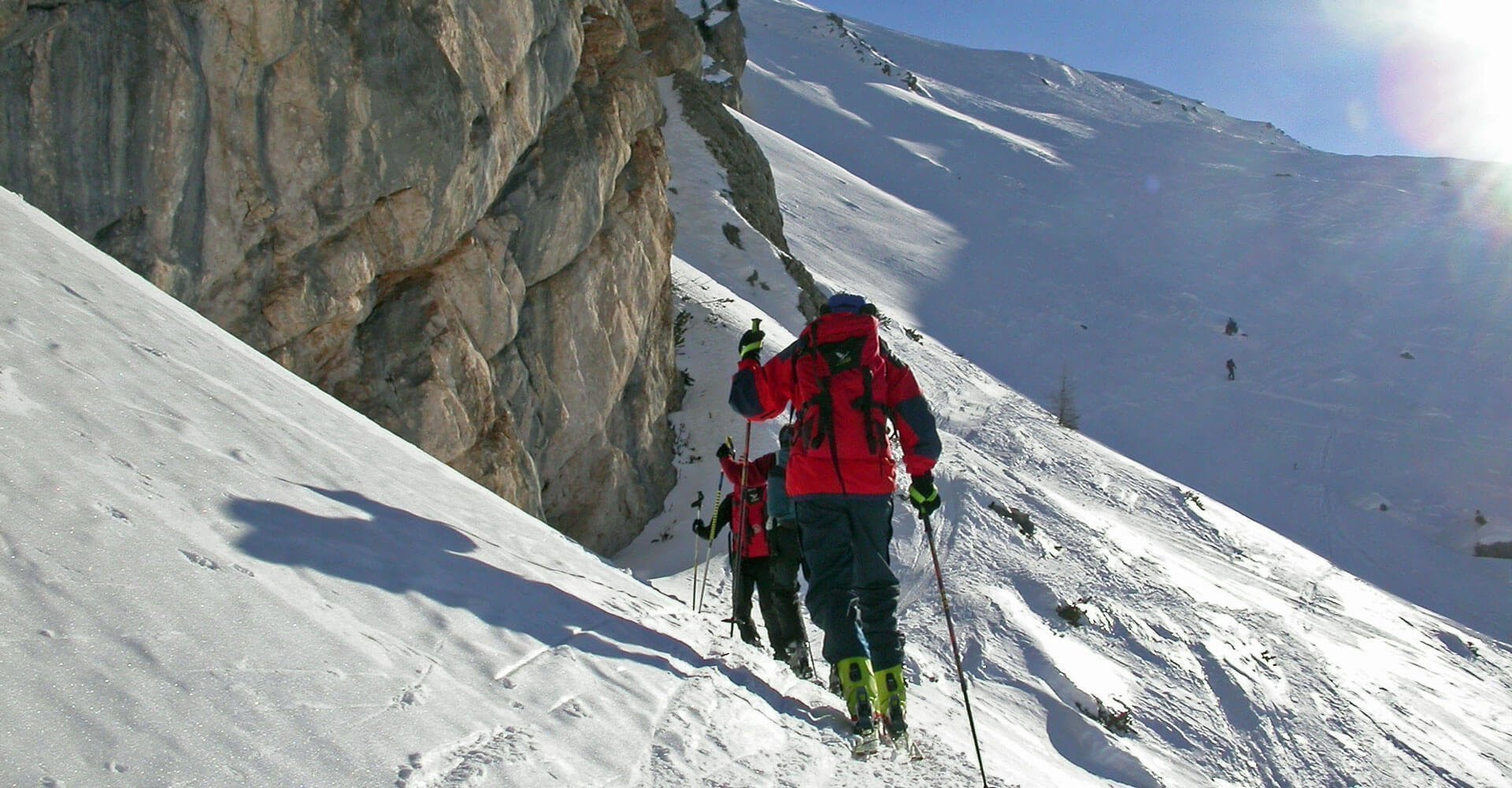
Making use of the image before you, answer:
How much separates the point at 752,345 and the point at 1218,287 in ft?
132

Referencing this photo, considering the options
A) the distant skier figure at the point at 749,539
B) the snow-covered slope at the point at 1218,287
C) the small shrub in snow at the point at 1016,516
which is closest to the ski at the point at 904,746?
the distant skier figure at the point at 749,539

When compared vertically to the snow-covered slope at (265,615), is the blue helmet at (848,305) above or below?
above

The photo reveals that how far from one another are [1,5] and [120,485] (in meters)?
4.78

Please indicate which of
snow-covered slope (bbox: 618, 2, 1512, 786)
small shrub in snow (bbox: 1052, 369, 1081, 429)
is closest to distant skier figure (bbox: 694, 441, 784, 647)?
snow-covered slope (bbox: 618, 2, 1512, 786)

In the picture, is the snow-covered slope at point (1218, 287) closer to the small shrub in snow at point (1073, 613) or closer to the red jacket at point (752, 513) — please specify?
the small shrub in snow at point (1073, 613)

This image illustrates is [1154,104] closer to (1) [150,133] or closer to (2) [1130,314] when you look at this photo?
(2) [1130,314]

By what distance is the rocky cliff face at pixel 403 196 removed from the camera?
6430 mm

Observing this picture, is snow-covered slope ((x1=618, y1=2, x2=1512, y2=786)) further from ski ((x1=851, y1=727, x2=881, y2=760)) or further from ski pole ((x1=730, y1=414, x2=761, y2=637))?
ski pole ((x1=730, y1=414, x2=761, y2=637))

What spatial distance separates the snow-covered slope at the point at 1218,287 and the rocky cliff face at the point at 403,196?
18.5 meters

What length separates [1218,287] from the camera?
40.2m

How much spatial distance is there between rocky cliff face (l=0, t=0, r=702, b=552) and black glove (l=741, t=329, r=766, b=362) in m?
4.30

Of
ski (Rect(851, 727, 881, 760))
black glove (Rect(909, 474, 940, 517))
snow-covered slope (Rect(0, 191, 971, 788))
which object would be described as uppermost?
black glove (Rect(909, 474, 940, 517))

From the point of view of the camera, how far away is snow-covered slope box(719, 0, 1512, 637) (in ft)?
83.8

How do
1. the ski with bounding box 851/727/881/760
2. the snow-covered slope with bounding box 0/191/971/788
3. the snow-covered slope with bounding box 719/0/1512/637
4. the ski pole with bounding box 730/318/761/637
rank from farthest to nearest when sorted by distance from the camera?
1. the snow-covered slope with bounding box 719/0/1512/637
2. the ski pole with bounding box 730/318/761/637
3. the ski with bounding box 851/727/881/760
4. the snow-covered slope with bounding box 0/191/971/788
